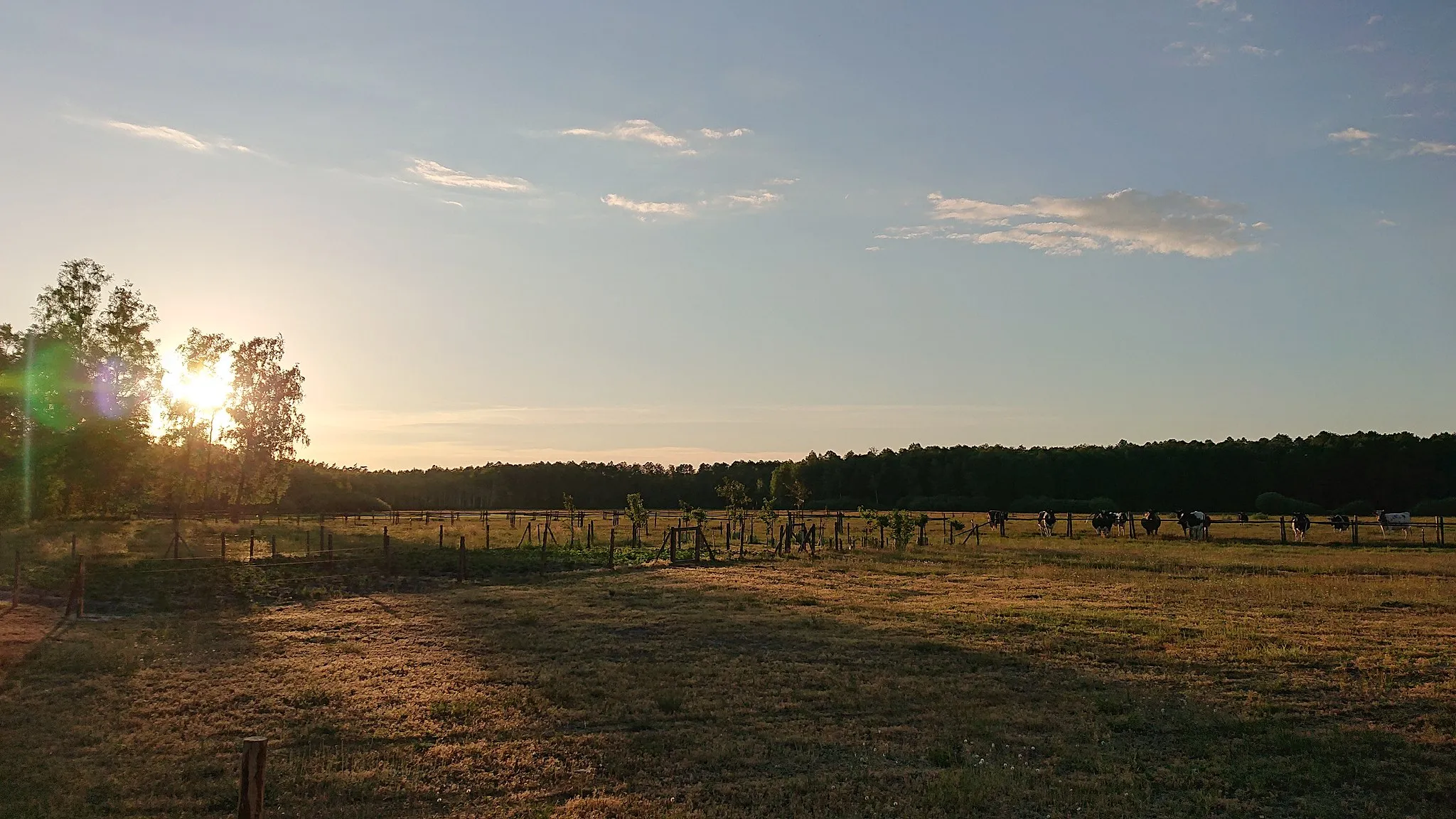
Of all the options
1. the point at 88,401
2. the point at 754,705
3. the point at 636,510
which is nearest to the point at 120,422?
the point at 88,401

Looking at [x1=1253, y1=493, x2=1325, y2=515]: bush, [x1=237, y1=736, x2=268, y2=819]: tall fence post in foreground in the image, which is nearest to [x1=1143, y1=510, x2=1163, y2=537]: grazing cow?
[x1=1253, y1=493, x2=1325, y2=515]: bush

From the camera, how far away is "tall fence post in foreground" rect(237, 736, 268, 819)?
282 inches

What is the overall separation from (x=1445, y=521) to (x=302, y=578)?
73117 mm

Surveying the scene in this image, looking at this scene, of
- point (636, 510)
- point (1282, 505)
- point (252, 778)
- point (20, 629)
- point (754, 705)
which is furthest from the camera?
point (1282, 505)

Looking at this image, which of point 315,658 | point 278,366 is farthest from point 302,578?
point 278,366

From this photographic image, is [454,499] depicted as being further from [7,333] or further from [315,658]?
[315,658]

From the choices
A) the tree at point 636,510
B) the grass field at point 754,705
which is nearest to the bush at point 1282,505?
the tree at point 636,510

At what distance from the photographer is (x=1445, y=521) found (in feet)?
224

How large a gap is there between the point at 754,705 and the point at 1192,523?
45.2m

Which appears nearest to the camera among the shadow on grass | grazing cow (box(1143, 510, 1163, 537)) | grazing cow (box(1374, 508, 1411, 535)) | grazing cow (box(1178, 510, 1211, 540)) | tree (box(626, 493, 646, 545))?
the shadow on grass

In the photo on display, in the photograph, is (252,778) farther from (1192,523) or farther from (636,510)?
(1192,523)

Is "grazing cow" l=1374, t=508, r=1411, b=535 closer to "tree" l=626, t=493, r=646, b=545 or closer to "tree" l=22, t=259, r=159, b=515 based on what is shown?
"tree" l=626, t=493, r=646, b=545

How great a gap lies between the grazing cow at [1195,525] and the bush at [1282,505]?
122 ft

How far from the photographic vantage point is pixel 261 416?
235 ft
